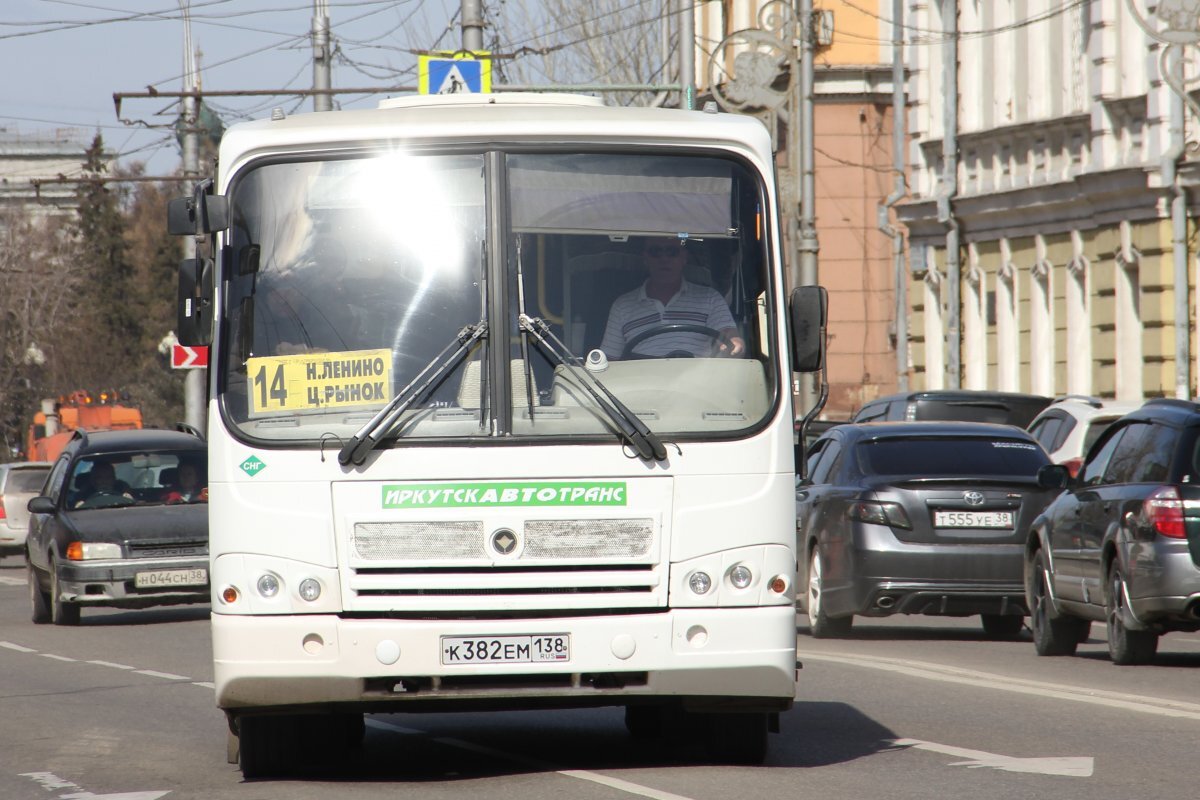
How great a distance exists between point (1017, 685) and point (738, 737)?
400 cm

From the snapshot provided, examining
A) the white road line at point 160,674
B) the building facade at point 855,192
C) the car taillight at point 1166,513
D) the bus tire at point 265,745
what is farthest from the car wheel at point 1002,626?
the building facade at point 855,192

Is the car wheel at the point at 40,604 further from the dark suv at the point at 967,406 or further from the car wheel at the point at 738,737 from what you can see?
the car wheel at the point at 738,737

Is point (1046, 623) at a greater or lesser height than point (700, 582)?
lesser

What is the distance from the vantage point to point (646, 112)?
31.2 ft

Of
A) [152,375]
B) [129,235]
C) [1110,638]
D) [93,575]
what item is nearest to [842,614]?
[1110,638]

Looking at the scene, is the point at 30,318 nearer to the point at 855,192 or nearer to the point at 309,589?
the point at 855,192

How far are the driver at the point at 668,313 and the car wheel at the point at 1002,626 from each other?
913 centimetres

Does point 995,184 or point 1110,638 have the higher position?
point 995,184

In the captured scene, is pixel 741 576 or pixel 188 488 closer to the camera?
pixel 741 576

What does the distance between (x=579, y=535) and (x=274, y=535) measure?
1.15 m

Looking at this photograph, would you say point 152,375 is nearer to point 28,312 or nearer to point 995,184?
point 28,312

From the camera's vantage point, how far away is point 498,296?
357 inches

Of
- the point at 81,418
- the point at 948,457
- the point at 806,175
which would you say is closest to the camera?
the point at 948,457

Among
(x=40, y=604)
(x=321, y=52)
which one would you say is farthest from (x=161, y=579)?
(x=321, y=52)
